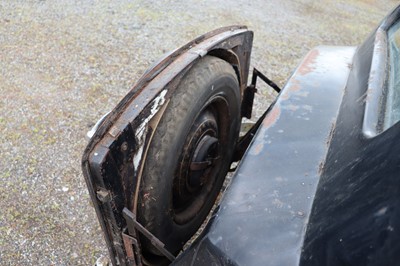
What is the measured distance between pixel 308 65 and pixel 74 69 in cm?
306

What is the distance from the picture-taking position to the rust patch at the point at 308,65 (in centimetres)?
191

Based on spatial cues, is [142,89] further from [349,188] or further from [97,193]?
[349,188]

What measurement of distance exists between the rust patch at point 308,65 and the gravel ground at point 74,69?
170 centimetres

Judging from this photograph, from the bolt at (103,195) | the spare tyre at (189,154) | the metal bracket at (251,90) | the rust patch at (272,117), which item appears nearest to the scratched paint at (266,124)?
the rust patch at (272,117)

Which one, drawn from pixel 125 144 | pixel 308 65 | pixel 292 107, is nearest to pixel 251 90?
pixel 308 65

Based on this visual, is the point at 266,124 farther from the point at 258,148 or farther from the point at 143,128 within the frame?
the point at 143,128

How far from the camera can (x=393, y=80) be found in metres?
1.46

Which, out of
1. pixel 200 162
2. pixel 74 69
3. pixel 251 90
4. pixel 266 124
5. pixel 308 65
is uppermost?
pixel 308 65

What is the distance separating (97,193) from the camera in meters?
1.20

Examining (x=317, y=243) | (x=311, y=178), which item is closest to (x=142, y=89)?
(x=311, y=178)

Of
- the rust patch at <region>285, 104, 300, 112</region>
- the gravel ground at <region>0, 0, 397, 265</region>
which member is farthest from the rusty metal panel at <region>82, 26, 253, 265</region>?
the gravel ground at <region>0, 0, 397, 265</region>

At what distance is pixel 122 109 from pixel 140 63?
3308mm

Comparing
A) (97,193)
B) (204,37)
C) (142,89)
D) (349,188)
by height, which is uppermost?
(204,37)

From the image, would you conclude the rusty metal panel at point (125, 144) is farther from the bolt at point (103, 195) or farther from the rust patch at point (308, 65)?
the rust patch at point (308, 65)
